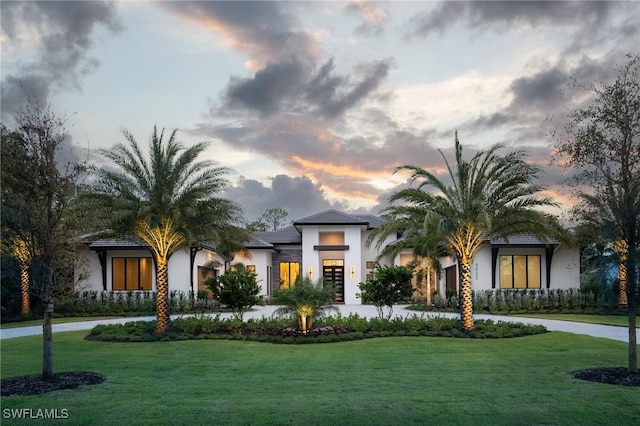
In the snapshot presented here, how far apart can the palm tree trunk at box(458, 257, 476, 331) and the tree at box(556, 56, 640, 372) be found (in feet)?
22.5

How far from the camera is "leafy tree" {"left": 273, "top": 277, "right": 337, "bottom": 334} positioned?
1769 centimetres

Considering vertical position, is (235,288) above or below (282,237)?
below

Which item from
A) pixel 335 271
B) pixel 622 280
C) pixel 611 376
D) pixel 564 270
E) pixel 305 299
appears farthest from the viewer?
pixel 335 271

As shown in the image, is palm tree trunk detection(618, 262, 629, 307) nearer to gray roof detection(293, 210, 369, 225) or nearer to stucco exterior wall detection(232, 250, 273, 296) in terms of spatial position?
gray roof detection(293, 210, 369, 225)

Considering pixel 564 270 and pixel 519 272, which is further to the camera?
pixel 519 272

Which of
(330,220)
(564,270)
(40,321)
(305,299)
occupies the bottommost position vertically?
(40,321)

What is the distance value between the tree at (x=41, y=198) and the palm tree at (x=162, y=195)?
26.0 feet

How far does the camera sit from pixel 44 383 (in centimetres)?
1008

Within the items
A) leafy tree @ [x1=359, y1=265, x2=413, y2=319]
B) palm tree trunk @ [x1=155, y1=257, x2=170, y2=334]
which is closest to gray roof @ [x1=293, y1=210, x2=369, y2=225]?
leafy tree @ [x1=359, y1=265, x2=413, y2=319]

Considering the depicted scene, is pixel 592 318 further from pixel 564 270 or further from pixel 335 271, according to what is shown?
pixel 335 271

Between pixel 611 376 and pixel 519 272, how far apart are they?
20010 mm

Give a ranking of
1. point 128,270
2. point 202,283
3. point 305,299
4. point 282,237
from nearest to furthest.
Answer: point 305,299 → point 128,270 → point 202,283 → point 282,237

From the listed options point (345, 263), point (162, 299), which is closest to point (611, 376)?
point (162, 299)

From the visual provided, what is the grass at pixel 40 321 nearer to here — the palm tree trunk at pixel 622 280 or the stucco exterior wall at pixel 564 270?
the palm tree trunk at pixel 622 280
